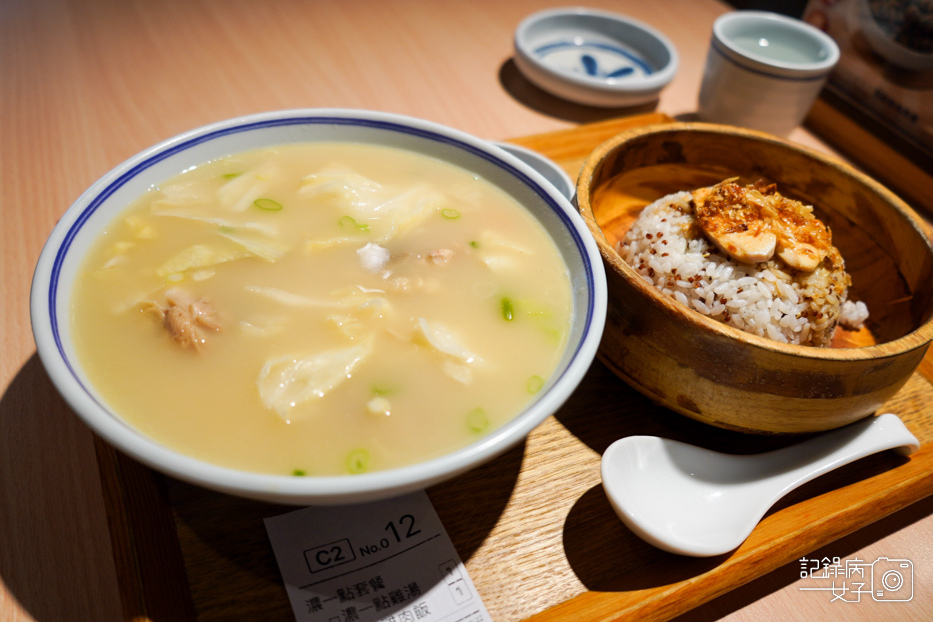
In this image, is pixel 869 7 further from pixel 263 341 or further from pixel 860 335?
pixel 263 341

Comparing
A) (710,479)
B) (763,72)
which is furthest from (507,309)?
(763,72)

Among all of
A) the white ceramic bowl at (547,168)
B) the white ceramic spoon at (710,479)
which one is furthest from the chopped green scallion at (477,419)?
the white ceramic bowl at (547,168)

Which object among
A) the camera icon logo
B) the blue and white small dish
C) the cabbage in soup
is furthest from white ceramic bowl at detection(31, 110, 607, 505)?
the blue and white small dish

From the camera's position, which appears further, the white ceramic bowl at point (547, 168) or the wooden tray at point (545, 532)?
the white ceramic bowl at point (547, 168)

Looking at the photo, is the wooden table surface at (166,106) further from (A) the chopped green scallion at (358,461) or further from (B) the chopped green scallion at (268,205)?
(B) the chopped green scallion at (268,205)

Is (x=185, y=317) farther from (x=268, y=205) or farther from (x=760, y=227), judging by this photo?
(x=760, y=227)

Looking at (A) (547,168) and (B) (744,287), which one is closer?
(B) (744,287)

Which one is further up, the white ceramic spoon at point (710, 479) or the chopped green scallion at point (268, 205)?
the chopped green scallion at point (268, 205)
